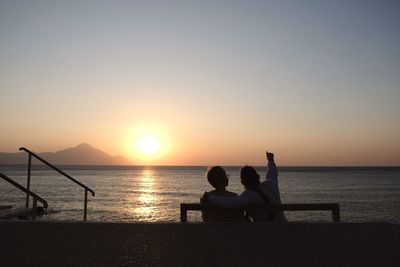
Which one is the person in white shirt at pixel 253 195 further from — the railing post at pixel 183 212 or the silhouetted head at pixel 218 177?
the railing post at pixel 183 212

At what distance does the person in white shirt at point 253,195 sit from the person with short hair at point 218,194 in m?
0.14

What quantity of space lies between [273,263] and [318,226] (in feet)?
6.66

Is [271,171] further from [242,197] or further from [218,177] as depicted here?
[218,177]

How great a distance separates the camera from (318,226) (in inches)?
234

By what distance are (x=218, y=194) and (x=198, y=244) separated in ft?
4.30

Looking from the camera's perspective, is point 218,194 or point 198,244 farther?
point 218,194

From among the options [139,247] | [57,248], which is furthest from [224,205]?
[57,248]

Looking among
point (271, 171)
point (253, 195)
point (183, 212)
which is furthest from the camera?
point (271, 171)

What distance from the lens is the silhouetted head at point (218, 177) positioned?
6008mm

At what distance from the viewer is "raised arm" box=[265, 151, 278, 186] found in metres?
6.56

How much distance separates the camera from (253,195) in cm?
611

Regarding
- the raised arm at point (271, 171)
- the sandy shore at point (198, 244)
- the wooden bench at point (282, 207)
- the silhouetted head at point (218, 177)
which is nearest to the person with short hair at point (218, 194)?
the silhouetted head at point (218, 177)

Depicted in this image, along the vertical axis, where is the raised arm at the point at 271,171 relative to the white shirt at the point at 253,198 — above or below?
above

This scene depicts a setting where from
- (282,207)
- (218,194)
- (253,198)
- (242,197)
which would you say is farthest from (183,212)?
(282,207)
